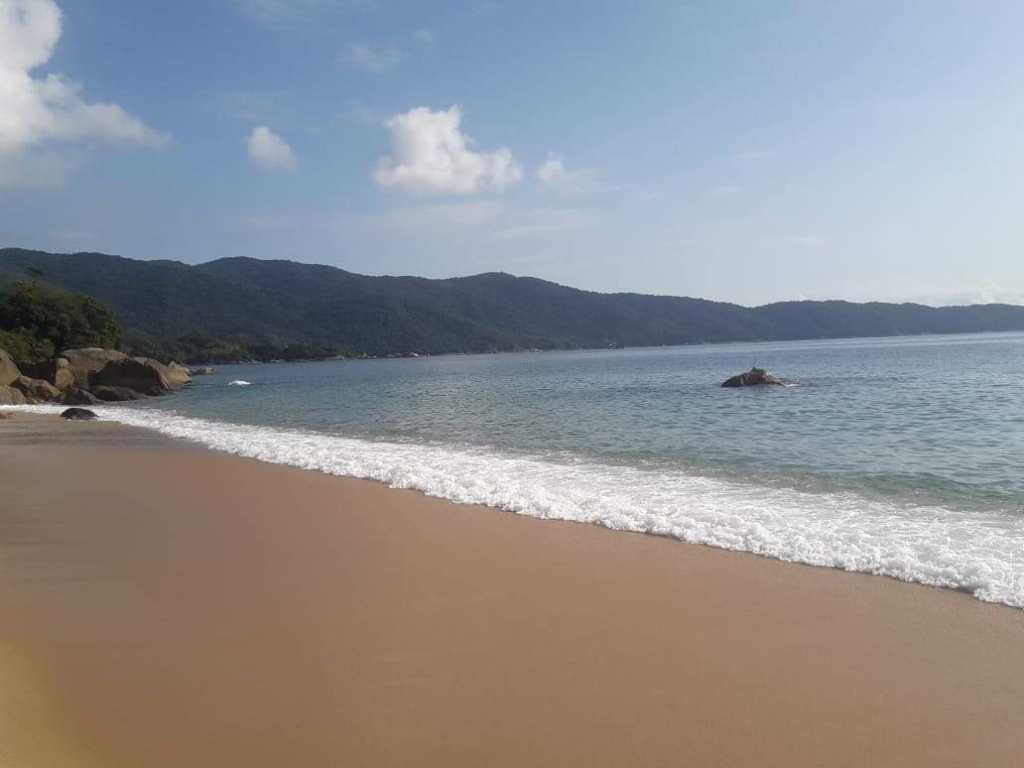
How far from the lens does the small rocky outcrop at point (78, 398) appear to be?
40062mm

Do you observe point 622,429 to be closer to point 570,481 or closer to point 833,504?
point 570,481

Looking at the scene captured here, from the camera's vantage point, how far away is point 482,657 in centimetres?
511

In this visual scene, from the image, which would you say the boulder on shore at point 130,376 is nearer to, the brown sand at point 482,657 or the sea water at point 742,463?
the sea water at point 742,463

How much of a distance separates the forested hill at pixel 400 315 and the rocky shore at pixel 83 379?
103m

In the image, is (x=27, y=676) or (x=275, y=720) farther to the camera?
(x=27, y=676)

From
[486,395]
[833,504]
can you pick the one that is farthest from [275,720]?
[486,395]

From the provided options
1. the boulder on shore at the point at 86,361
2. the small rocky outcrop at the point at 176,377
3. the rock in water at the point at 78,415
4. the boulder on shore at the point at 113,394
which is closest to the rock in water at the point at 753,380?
the rock in water at the point at 78,415

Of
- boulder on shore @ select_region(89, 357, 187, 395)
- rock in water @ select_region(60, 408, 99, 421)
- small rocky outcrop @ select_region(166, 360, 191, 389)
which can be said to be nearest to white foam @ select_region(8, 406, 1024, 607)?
rock in water @ select_region(60, 408, 99, 421)

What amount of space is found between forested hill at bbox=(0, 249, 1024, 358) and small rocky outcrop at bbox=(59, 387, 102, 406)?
110079 mm

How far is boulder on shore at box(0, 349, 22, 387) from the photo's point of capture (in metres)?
39.8

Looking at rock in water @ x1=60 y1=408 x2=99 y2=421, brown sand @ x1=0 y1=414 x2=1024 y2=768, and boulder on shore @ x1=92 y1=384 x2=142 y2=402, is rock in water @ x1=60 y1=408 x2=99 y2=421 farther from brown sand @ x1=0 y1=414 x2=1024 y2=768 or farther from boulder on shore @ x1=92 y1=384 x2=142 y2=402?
brown sand @ x1=0 y1=414 x2=1024 y2=768

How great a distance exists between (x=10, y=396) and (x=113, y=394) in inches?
199

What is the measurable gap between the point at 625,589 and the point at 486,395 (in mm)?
32045

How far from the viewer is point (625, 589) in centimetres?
650
